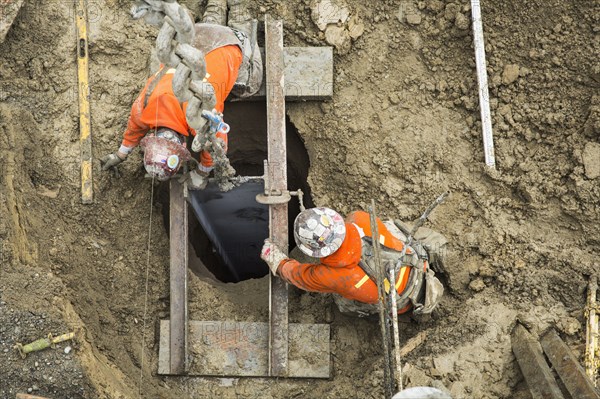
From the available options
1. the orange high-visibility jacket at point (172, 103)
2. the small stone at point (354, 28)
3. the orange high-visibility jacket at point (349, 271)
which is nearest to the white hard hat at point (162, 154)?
the orange high-visibility jacket at point (172, 103)

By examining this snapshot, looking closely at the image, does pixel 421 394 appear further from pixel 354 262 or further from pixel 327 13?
pixel 327 13

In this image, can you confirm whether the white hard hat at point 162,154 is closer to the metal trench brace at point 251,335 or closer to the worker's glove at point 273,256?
the metal trench brace at point 251,335

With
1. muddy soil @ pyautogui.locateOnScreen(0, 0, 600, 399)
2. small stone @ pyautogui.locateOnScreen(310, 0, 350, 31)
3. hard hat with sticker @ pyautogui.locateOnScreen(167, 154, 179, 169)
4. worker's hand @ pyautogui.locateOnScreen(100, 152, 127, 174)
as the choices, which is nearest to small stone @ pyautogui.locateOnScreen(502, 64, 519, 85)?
muddy soil @ pyautogui.locateOnScreen(0, 0, 600, 399)

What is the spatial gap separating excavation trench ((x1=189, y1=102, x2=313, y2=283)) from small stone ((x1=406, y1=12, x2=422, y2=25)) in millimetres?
1531

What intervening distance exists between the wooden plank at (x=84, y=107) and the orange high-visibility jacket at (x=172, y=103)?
1.93ft

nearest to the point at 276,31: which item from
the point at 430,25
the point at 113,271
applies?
the point at 430,25

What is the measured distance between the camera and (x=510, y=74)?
643 centimetres

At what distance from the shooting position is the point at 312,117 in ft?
22.3

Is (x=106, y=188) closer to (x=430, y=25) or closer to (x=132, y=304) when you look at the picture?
(x=132, y=304)

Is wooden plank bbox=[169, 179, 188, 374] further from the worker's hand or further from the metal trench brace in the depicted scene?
the worker's hand

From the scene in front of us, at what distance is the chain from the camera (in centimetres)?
401

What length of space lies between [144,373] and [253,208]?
270 cm

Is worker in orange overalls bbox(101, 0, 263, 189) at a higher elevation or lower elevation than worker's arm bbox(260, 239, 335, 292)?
higher

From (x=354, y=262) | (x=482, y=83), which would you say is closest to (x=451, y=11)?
(x=482, y=83)
